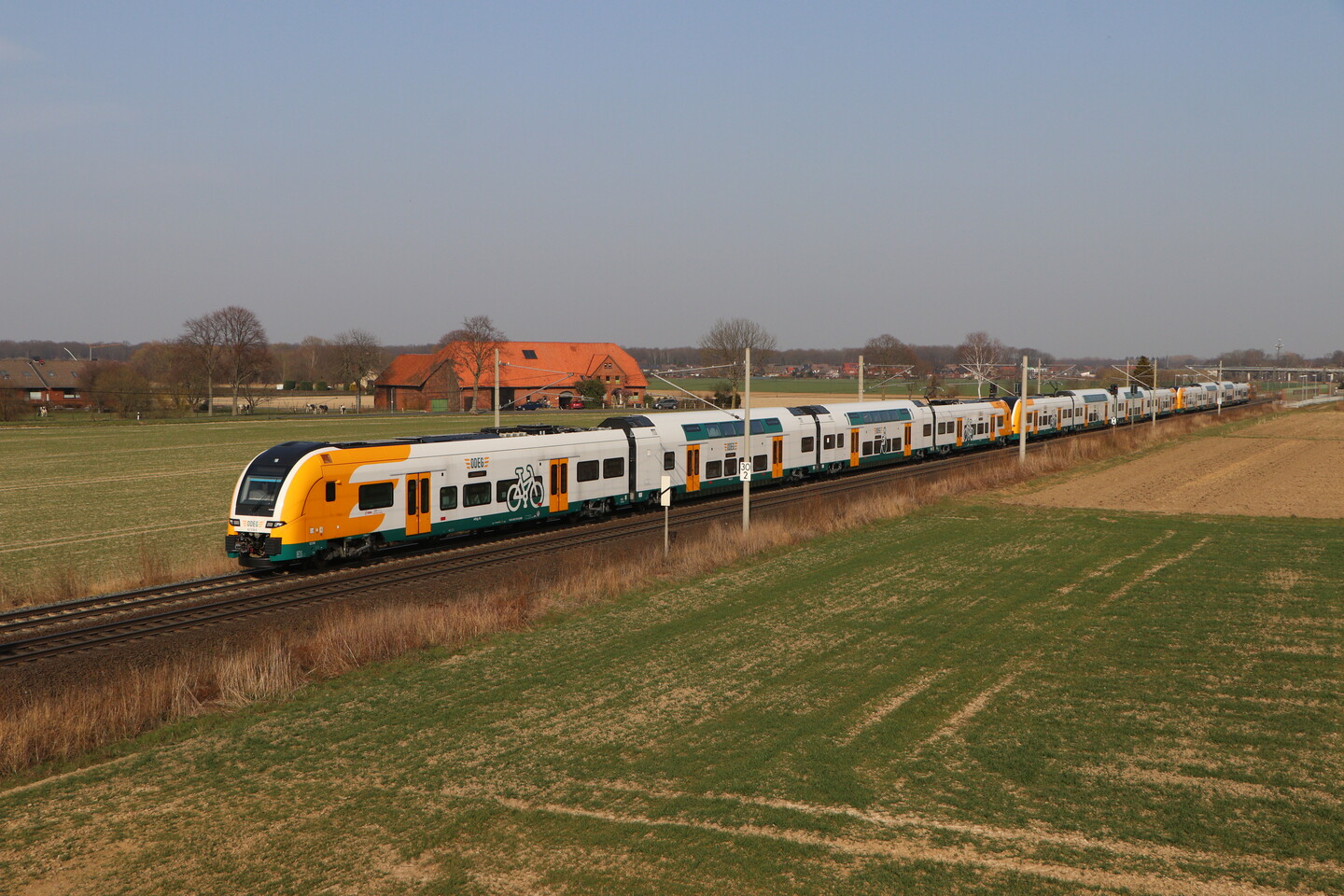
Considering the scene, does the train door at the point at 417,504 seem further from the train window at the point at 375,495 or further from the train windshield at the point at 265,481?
the train windshield at the point at 265,481

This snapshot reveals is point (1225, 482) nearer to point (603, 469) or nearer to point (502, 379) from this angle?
point (603, 469)

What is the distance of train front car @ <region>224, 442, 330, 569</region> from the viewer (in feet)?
83.4

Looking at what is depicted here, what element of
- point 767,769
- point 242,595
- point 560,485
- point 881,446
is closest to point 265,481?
point 242,595

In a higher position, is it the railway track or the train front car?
the train front car

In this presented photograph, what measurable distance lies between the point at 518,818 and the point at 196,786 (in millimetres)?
4397

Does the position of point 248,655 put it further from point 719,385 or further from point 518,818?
point 719,385

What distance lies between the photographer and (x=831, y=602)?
22688 mm

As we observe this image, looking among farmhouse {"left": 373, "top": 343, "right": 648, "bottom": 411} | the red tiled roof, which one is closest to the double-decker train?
farmhouse {"left": 373, "top": 343, "right": 648, "bottom": 411}

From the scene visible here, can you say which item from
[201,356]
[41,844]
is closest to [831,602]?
[41,844]

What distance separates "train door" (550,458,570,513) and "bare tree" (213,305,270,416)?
90934 millimetres

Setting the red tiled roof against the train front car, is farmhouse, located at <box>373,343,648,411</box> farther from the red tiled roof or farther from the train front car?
the train front car

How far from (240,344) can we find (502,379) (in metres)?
30.9

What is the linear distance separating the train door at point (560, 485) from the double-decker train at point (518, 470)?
0.14 feet

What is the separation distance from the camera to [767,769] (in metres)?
13.0
